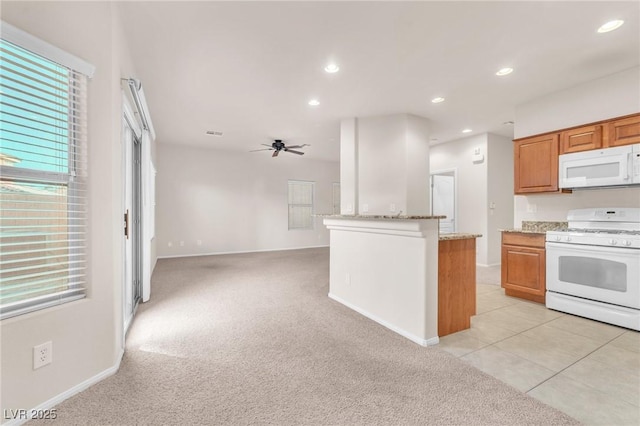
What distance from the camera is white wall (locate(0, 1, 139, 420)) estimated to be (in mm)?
1499

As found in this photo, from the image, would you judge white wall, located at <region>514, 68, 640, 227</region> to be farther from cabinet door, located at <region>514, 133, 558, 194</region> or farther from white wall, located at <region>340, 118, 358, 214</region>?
white wall, located at <region>340, 118, 358, 214</region>

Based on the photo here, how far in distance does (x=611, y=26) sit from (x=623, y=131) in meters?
1.30

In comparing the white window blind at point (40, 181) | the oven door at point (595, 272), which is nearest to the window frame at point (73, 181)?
the white window blind at point (40, 181)

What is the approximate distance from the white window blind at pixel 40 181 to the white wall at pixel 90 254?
0.07 meters

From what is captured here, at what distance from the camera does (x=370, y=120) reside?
15.0 feet

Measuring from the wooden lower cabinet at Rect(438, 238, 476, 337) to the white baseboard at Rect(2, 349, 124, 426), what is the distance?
2.63m

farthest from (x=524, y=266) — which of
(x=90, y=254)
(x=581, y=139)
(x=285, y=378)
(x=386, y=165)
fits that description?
(x=90, y=254)

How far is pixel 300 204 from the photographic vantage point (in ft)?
28.7

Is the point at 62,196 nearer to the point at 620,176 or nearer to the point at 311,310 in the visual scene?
the point at 311,310

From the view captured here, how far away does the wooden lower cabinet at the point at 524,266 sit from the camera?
3.50m

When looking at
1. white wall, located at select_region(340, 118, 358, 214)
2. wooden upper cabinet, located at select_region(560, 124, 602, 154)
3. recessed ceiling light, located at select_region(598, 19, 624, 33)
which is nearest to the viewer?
recessed ceiling light, located at select_region(598, 19, 624, 33)

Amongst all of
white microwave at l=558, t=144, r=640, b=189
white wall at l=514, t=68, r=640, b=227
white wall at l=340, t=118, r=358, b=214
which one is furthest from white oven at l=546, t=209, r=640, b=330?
white wall at l=340, t=118, r=358, b=214

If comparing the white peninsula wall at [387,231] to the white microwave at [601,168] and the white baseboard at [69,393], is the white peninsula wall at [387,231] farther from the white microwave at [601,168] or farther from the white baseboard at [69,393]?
the white baseboard at [69,393]

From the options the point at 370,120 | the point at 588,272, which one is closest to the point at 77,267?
the point at 370,120
